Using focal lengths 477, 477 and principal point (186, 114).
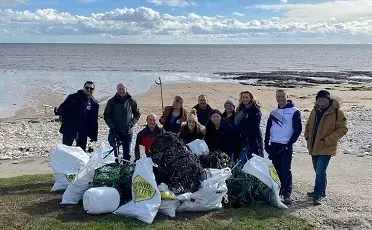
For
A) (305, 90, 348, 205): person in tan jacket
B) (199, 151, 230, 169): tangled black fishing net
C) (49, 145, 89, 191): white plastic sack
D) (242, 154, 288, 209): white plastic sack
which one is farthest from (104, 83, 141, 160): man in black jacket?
(305, 90, 348, 205): person in tan jacket

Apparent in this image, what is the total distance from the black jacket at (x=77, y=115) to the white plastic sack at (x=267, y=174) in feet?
10.2

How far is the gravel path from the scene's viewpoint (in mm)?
7020

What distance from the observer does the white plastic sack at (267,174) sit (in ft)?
23.6

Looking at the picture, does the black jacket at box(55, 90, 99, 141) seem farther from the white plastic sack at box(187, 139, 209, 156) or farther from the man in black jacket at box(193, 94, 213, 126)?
the white plastic sack at box(187, 139, 209, 156)

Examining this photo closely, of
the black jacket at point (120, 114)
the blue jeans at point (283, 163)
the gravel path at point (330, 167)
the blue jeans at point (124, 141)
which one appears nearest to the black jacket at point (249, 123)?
the blue jeans at point (283, 163)

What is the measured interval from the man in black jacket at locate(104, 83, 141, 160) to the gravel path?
2.57 meters

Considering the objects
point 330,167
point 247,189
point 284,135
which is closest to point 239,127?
point 284,135

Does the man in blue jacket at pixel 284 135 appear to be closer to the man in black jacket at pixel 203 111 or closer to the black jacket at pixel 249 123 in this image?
the black jacket at pixel 249 123

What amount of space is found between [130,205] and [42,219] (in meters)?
1.19

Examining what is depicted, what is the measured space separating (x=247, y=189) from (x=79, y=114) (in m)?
3.41

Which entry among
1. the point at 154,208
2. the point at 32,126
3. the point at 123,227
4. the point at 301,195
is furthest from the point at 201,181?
the point at 32,126

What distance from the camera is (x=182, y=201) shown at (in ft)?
22.3

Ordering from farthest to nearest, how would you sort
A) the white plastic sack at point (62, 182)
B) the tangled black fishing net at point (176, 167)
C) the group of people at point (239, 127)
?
the white plastic sack at point (62, 182) < the group of people at point (239, 127) < the tangled black fishing net at point (176, 167)

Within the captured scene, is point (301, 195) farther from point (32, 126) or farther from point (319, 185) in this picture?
point (32, 126)
